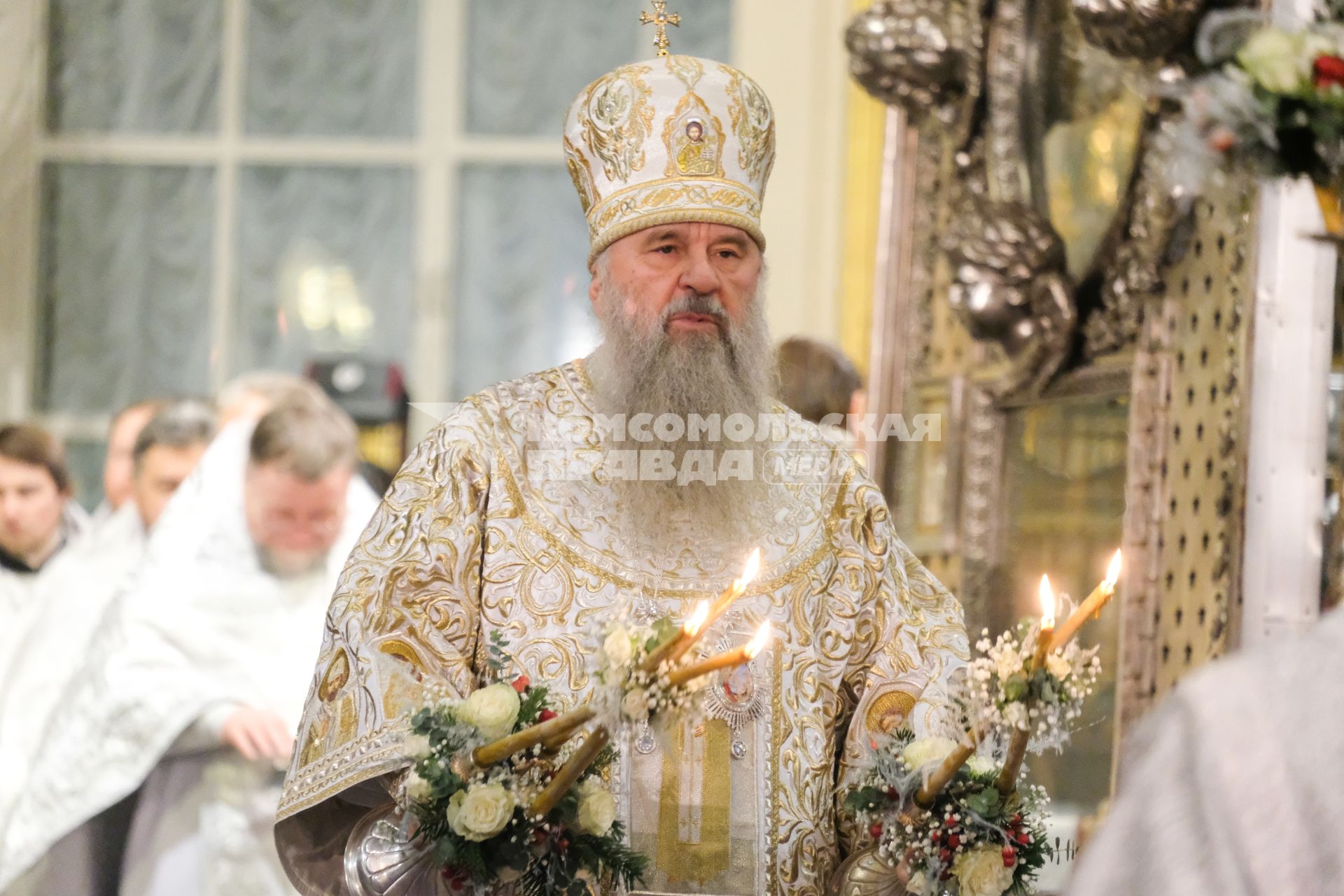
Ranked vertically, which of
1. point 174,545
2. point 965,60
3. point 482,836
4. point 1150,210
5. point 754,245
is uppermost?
point 965,60

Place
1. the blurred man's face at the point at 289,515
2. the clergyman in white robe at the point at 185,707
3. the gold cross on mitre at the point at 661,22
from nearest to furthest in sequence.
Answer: the gold cross on mitre at the point at 661,22
the clergyman in white robe at the point at 185,707
the blurred man's face at the point at 289,515

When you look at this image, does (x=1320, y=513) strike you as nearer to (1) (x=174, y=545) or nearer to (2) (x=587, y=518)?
(2) (x=587, y=518)

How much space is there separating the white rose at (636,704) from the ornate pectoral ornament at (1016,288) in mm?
2843

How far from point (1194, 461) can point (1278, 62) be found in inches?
74.4

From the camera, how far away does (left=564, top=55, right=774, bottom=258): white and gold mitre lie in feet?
9.95

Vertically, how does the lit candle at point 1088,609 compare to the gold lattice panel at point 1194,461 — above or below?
below

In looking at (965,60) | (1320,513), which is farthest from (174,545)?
(1320,513)

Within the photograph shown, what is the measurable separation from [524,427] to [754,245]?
1.59 ft

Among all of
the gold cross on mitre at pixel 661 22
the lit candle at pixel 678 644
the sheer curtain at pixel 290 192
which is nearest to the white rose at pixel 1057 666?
the lit candle at pixel 678 644

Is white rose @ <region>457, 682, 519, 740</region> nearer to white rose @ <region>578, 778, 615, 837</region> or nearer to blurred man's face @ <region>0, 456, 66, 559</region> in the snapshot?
white rose @ <region>578, 778, 615, 837</region>

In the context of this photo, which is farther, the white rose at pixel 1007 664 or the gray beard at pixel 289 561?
the gray beard at pixel 289 561

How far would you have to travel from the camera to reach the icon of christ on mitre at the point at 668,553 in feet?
8.94

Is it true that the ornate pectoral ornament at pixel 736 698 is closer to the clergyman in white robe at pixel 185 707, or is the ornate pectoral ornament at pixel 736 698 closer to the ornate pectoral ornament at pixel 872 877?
the ornate pectoral ornament at pixel 872 877

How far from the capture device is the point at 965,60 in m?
5.38
